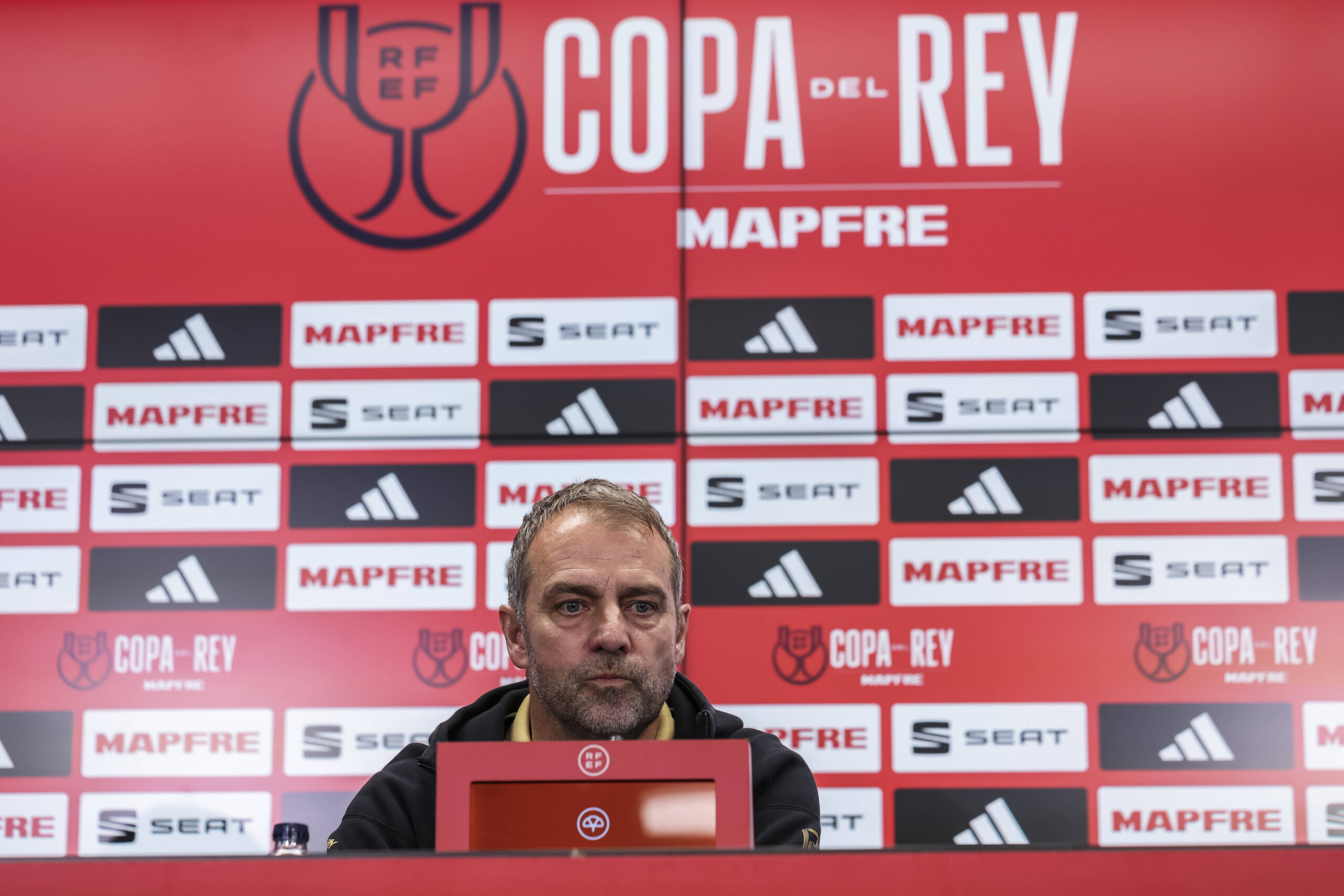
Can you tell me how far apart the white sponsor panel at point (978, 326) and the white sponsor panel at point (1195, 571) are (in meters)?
0.43

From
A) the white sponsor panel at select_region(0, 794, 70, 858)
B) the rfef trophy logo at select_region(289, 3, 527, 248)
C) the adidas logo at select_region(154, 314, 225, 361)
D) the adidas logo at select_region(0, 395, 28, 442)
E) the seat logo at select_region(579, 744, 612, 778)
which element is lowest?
the white sponsor panel at select_region(0, 794, 70, 858)

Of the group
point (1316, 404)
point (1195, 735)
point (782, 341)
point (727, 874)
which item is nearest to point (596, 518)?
point (727, 874)

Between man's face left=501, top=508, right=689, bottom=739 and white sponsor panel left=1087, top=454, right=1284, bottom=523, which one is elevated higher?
white sponsor panel left=1087, top=454, right=1284, bottom=523

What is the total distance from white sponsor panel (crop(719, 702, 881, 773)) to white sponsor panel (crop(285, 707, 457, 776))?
62 cm

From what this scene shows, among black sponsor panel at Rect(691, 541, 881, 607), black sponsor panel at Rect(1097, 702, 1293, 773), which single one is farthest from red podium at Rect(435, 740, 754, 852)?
black sponsor panel at Rect(1097, 702, 1293, 773)

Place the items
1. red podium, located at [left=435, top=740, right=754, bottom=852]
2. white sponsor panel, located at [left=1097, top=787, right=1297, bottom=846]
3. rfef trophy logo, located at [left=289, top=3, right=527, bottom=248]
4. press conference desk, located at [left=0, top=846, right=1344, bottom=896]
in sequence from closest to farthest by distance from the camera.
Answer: press conference desk, located at [left=0, top=846, right=1344, bottom=896] < red podium, located at [left=435, top=740, right=754, bottom=852] < white sponsor panel, located at [left=1097, top=787, right=1297, bottom=846] < rfef trophy logo, located at [left=289, top=3, right=527, bottom=248]

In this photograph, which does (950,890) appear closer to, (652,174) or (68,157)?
(652,174)

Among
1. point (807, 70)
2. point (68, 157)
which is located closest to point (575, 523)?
point (807, 70)

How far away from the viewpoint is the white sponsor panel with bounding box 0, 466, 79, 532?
7.43 ft

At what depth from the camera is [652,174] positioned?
2318 mm

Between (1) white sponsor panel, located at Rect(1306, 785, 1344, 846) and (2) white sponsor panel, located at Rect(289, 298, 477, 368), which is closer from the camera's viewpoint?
(1) white sponsor panel, located at Rect(1306, 785, 1344, 846)

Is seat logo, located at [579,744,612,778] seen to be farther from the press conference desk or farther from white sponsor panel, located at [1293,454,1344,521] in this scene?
white sponsor panel, located at [1293,454,1344,521]

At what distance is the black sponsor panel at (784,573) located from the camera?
7.22ft

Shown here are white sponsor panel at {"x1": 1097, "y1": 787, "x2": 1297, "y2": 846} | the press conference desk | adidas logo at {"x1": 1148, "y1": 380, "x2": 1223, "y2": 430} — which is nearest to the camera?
the press conference desk
